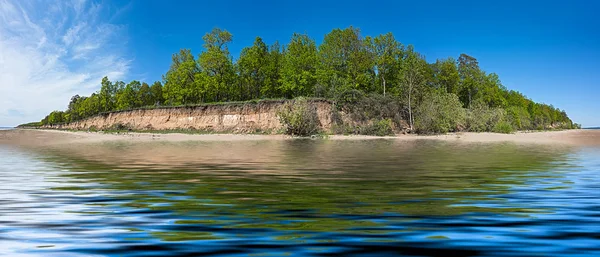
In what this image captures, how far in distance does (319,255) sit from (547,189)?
594cm

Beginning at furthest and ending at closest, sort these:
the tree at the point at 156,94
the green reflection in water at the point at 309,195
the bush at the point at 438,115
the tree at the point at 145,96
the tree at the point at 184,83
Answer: the tree at the point at 156,94 → the tree at the point at 145,96 → the tree at the point at 184,83 → the bush at the point at 438,115 → the green reflection in water at the point at 309,195

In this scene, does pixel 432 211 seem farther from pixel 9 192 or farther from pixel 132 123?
pixel 132 123

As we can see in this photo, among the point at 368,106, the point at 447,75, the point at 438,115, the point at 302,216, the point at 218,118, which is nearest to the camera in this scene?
the point at 302,216

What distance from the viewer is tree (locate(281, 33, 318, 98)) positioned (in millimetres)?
62688

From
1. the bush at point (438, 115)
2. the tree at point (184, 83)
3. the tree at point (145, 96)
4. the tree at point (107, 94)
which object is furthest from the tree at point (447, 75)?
the tree at point (107, 94)

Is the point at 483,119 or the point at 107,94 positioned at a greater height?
the point at 107,94

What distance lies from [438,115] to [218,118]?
1345 inches

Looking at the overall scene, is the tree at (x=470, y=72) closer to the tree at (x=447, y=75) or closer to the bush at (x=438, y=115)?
the tree at (x=447, y=75)

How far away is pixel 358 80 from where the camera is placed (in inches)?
2414

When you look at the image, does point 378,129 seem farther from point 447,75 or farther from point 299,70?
point 447,75

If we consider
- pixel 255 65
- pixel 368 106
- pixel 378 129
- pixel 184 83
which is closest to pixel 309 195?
pixel 378 129

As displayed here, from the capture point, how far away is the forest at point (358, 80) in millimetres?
52188

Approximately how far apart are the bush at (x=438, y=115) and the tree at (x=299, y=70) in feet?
63.4

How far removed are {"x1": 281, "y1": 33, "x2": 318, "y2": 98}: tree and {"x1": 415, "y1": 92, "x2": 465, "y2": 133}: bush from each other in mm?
19319
